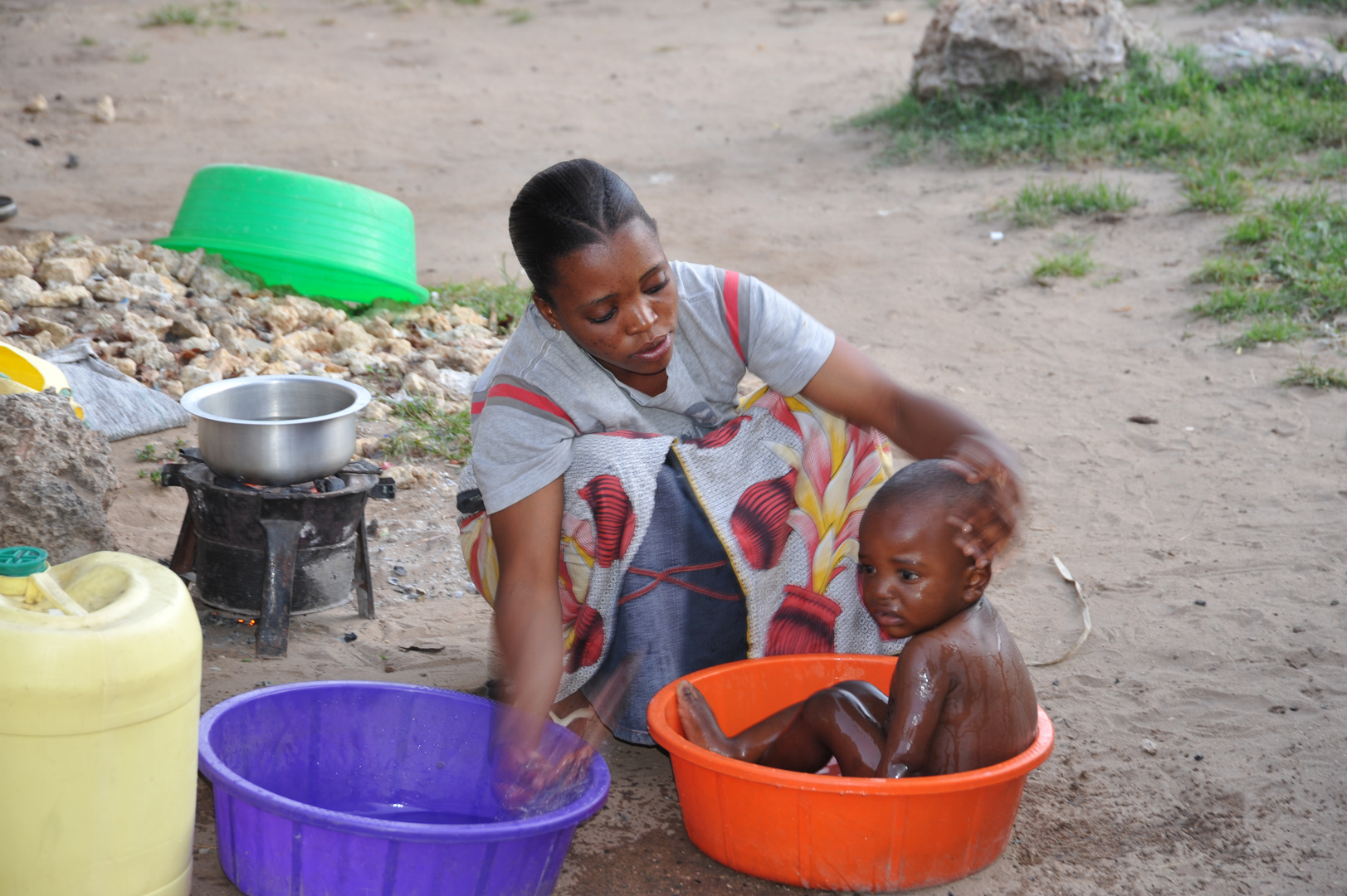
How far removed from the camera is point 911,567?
1860 millimetres

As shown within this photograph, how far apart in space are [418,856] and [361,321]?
10.7 ft

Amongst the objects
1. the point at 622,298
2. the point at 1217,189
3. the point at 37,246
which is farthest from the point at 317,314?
the point at 1217,189

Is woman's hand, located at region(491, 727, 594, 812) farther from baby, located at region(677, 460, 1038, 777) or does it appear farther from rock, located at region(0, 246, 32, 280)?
rock, located at region(0, 246, 32, 280)

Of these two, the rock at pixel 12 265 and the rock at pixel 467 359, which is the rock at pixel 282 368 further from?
the rock at pixel 12 265

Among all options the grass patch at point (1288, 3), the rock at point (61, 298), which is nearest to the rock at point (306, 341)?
the rock at point (61, 298)

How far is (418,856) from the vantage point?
1635 millimetres

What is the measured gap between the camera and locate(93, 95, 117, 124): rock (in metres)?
7.69

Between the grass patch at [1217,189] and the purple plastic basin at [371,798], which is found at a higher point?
the grass patch at [1217,189]

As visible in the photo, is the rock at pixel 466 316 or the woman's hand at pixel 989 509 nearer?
the woman's hand at pixel 989 509

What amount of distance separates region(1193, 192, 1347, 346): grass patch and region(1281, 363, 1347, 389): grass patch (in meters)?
0.31

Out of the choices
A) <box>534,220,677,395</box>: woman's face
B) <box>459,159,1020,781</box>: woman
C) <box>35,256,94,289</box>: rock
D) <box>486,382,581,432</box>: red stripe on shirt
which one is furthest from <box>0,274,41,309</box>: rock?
<box>534,220,677,395</box>: woman's face

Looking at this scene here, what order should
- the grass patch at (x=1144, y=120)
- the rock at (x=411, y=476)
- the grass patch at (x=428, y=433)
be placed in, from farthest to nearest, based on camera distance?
the grass patch at (x=1144, y=120) → the grass patch at (x=428, y=433) → the rock at (x=411, y=476)

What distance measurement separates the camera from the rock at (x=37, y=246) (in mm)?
4772

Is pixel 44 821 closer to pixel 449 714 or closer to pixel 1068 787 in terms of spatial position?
pixel 449 714
